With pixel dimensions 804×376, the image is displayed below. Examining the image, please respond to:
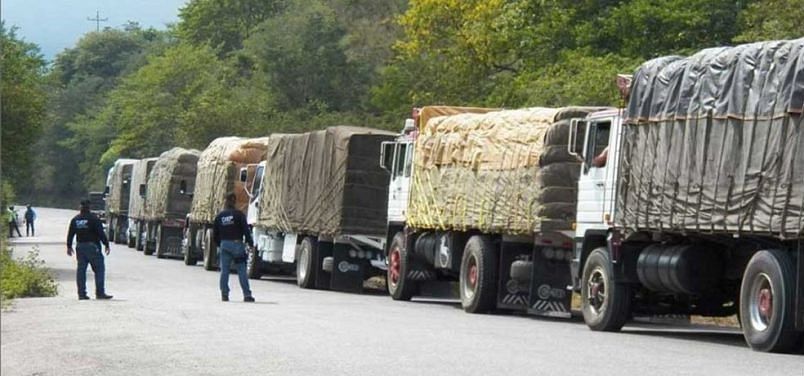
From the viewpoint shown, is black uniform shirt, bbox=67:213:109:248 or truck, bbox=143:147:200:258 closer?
black uniform shirt, bbox=67:213:109:248

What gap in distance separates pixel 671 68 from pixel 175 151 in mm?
34503

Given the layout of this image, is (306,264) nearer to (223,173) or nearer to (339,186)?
(339,186)

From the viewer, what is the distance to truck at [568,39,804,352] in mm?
17703

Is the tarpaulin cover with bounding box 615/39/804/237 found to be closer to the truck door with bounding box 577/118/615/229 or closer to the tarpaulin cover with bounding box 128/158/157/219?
the truck door with bounding box 577/118/615/229

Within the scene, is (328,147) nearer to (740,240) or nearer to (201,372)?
(740,240)

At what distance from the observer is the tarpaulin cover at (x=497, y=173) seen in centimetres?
2364

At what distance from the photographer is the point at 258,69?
93.3 m

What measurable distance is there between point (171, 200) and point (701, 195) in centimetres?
3273

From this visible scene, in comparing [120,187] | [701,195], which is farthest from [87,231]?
[120,187]

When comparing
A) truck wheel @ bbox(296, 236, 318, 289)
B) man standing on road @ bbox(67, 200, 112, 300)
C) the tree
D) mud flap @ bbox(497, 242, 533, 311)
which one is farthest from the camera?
the tree

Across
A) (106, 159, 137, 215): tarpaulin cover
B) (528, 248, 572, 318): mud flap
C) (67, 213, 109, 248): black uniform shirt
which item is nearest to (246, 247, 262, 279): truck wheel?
(67, 213, 109, 248): black uniform shirt

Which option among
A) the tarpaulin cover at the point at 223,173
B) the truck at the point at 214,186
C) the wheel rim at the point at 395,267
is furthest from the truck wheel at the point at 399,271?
the tarpaulin cover at the point at 223,173

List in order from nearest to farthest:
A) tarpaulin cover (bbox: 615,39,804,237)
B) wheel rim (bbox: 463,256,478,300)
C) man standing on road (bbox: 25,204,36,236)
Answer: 1. tarpaulin cover (bbox: 615,39,804,237)
2. wheel rim (bbox: 463,256,478,300)
3. man standing on road (bbox: 25,204,36,236)

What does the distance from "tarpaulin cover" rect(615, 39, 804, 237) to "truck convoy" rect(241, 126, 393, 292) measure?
37.4 feet
